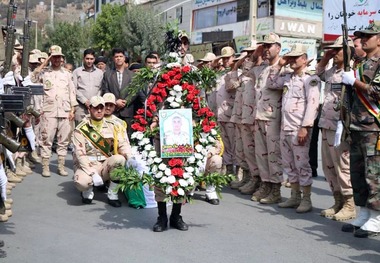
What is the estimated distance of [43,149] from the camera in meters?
9.48

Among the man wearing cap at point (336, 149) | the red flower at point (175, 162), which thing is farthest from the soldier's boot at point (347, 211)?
the red flower at point (175, 162)

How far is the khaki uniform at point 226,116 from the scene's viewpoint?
898 centimetres

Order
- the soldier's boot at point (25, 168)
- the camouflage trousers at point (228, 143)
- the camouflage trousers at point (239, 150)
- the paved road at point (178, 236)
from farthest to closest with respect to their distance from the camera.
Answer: the soldier's boot at point (25, 168) < the camouflage trousers at point (228, 143) < the camouflage trousers at point (239, 150) < the paved road at point (178, 236)

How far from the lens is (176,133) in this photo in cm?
586

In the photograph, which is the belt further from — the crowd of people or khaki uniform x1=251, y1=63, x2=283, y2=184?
khaki uniform x1=251, y1=63, x2=283, y2=184

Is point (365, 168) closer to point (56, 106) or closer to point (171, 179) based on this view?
point (171, 179)

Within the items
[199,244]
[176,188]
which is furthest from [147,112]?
[199,244]

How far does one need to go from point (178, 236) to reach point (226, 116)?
3.57 meters

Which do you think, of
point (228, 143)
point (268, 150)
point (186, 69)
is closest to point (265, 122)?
point (268, 150)

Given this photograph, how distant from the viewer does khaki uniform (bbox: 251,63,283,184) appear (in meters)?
7.44

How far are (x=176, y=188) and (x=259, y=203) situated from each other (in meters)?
2.12

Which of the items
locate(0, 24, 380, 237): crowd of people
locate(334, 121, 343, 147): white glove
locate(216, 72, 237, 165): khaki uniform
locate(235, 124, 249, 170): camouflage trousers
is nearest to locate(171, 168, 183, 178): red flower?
locate(0, 24, 380, 237): crowd of people

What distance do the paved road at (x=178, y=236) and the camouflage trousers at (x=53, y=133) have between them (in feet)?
6.31

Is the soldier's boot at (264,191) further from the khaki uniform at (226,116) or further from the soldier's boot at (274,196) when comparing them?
the khaki uniform at (226,116)
